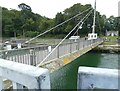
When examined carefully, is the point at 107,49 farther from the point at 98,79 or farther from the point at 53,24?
the point at 98,79

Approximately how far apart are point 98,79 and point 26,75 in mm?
434

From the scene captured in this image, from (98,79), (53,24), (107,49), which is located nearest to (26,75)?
(98,79)

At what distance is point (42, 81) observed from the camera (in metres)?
0.94

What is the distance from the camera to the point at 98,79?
2.93 feet

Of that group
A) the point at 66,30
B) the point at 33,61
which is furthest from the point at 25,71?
the point at 66,30

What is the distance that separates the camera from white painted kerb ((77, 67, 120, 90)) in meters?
0.87

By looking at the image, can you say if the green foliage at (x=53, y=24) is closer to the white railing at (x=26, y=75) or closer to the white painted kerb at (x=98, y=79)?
the white railing at (x=26, y=75)

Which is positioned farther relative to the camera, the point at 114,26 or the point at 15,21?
the point at 114,26

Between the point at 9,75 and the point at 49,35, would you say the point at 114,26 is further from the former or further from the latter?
the point at 9,75

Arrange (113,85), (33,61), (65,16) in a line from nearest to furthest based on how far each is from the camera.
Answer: (113,85) < (33,61) < (65,16)

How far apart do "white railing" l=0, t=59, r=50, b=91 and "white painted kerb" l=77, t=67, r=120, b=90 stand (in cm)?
20

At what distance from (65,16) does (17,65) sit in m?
42.7

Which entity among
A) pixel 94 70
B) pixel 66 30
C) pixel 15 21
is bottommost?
pixel 94 70

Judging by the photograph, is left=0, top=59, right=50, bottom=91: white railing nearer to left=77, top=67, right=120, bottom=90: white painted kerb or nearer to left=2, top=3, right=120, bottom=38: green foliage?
left=77, top=67, right=120, bottom=90: white painted kerb
